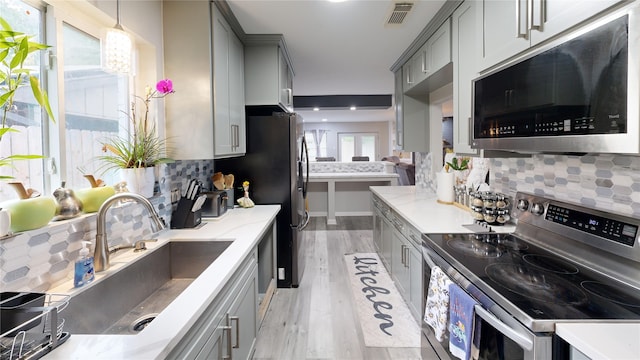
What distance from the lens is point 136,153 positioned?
67.5 inches

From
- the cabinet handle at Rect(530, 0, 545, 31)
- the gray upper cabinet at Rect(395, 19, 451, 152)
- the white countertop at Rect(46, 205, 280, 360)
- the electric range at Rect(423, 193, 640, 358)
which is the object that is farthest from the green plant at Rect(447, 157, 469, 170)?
the white countertop at Rect(46, 205, 280, 360)

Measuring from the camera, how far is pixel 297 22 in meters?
2.64

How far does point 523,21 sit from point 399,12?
1.27 meters

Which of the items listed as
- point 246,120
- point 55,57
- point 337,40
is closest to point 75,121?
point 55,57

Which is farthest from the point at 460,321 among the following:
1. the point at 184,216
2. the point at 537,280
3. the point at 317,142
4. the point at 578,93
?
the point at 317,142

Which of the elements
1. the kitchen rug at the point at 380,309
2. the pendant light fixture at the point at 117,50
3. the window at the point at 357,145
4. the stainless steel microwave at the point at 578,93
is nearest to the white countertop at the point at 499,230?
the stainless steel microwave at the point at 578,93

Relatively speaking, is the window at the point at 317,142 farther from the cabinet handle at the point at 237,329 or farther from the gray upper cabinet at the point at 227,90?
the cabinet handle at the point at 237,329

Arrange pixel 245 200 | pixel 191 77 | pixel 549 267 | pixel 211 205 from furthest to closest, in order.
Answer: pixel 245 200, pixel 211 205, pixel 191 77, pixel 549 267

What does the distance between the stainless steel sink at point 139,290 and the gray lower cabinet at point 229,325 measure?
0.99ft

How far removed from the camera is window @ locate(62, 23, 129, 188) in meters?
1.46

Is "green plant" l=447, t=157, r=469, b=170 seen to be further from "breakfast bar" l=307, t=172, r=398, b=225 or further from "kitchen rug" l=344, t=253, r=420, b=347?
"breakfast bar" l=307, t=172, r=398, b=225

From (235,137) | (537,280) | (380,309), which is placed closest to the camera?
(537,280)

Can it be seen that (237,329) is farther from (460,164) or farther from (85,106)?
(460,164)

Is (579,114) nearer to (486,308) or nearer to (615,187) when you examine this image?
(615,187)
